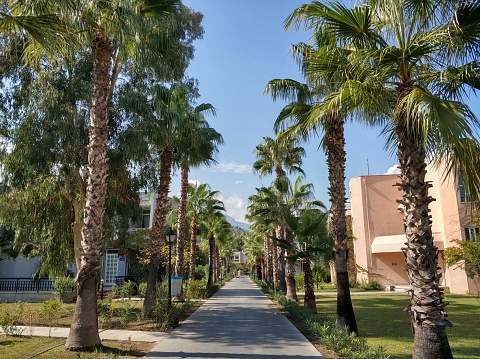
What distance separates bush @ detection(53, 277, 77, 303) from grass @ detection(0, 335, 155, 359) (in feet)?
29.3

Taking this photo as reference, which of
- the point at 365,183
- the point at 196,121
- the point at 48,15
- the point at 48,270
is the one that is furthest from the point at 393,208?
the point at 48,15

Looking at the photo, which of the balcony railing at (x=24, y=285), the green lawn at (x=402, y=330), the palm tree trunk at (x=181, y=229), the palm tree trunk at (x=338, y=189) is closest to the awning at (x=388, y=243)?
the green lawn at (x=402, y=330)

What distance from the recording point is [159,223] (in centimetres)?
1564

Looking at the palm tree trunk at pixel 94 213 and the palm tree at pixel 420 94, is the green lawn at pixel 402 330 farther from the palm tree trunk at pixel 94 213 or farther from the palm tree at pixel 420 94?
the palm tree trunk at pixel 94 213

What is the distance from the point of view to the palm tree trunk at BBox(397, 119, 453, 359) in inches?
240

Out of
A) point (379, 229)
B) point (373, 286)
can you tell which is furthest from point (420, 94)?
point (379, 229)

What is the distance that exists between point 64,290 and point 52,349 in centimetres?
1136

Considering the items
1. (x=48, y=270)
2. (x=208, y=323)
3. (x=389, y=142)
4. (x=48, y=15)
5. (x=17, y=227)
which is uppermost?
(x=48, y=15)

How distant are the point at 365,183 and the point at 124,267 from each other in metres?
21.7

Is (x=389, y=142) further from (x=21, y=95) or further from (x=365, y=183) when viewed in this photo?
(x=365, y=183)

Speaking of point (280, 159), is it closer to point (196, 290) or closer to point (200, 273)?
point (196, 290)

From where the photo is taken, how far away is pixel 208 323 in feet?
43.4

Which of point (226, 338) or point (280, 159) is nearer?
point (226, 338)

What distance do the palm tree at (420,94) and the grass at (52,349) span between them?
18.4 ft
